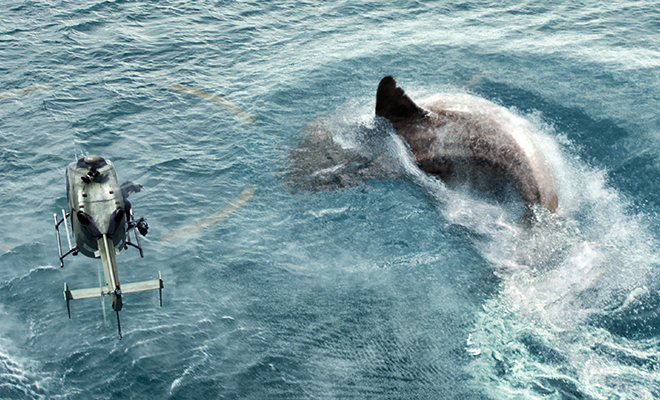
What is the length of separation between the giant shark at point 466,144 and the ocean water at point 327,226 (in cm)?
47

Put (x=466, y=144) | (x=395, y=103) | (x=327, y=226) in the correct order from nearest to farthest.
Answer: (x=327, y=226), (x=466, y=144), (x=395, y=103)

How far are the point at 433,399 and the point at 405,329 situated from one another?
181cm

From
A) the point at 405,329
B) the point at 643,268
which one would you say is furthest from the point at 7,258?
the point at 643,268

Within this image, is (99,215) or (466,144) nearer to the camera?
(99,215)

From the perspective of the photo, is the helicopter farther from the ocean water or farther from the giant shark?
the giant shark

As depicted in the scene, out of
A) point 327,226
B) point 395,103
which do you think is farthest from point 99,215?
point 395,103

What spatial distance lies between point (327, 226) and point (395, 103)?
4802 millimetres

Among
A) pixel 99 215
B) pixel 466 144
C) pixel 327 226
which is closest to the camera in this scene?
pixel 99 215

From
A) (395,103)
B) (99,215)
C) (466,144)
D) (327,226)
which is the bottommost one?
(327,226)

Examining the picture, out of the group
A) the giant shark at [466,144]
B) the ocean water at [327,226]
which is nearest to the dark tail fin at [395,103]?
the giant shark at [466,144]

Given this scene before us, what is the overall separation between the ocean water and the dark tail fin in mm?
630

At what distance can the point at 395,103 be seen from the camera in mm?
18000

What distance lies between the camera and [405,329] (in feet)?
41.5

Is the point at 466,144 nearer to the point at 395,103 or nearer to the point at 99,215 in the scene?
the point at 395,103
